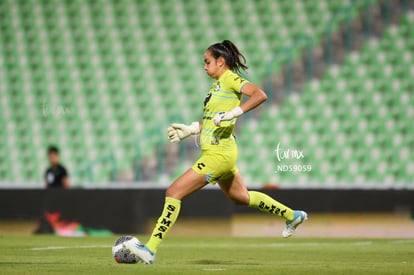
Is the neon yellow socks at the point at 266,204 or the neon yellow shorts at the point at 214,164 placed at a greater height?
the neon yellow shorts at the point at 214,164

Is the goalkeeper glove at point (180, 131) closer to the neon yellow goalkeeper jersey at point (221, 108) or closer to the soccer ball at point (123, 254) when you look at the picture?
the neon yellow goalkeeper jersey at point (221, 108)

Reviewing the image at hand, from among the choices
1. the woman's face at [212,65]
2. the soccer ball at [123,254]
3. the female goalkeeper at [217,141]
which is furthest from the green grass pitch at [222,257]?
the woman's face at [212,65]

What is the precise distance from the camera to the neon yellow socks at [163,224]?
7.27 m

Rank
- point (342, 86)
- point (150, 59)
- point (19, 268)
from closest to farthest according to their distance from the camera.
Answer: point (19, 268)
point (342, 86)
point (150, 59)

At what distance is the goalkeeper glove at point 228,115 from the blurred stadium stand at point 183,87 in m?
7.59

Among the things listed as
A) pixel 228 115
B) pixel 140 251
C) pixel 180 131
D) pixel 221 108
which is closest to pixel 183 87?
pixel 180 131

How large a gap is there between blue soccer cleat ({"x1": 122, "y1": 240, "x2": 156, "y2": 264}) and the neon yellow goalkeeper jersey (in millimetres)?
1073

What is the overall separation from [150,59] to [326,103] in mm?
4135

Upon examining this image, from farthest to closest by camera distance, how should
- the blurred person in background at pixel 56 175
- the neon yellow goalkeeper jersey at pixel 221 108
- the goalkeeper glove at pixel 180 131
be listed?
the blurred person in background at pixel 56 175 → the goalkeeper glove at pixel 180 131 → the neon yellow goalkeeper jersey at pixel 221 108

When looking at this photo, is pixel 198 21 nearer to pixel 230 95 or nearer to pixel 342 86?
pixel 342 86

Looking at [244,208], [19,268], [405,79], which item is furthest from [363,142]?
[19,268]

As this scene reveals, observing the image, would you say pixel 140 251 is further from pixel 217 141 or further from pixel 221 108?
pixel 221 108

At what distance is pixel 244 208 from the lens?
45.6 ft

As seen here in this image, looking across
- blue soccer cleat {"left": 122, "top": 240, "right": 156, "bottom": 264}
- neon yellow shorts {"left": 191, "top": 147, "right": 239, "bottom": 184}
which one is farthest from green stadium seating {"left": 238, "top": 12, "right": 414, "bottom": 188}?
blue soccer cleat {"left": 122, "top": 240, "right": 156, "bottom": 264}
